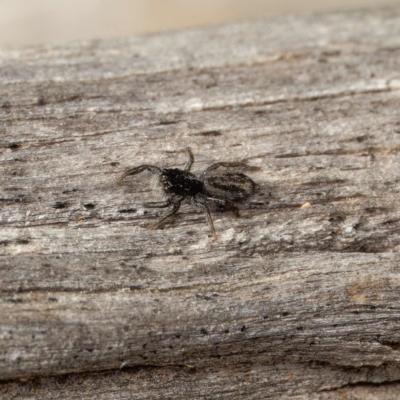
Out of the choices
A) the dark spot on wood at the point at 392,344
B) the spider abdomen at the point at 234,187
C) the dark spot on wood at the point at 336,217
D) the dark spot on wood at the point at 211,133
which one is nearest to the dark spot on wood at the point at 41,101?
the dark spot on wood at the point at 211,133

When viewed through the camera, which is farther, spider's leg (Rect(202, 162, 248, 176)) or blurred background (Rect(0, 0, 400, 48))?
blurred background (Rect(0, 0, 400, 48))

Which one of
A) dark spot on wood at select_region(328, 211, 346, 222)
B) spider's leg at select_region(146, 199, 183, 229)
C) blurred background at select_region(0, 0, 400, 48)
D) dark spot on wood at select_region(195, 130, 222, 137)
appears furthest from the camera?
blurred background at select_region(0, 0, 400, 48)

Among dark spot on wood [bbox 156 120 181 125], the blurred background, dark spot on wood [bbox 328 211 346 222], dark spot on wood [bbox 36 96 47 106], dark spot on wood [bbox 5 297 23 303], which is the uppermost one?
the blurred background

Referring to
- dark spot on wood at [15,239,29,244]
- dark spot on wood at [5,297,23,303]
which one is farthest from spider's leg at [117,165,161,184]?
dark spot on wood at [5,297,23,303]

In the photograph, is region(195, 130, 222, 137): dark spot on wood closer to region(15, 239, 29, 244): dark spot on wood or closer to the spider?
the spider

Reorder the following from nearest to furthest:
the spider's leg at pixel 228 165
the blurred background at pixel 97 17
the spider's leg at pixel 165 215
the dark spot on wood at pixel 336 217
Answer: the spider's leg at pixel 165 215
the dark spot on wood at pixel 336 217
the spider's leg at pixel 228 165
the blurred background at pixel 97 17

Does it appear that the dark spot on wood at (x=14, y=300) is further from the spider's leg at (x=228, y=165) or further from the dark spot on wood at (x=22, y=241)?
the spider's leg at (x=228, y=165)
